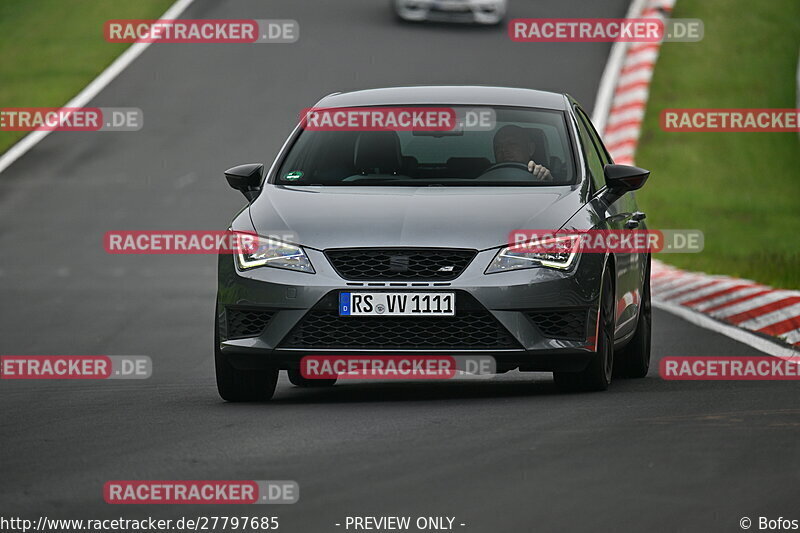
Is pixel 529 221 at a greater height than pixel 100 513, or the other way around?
pixel 529 221

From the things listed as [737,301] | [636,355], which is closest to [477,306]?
[636,355]

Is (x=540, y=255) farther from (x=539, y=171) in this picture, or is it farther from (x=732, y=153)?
(x=732, y=153)

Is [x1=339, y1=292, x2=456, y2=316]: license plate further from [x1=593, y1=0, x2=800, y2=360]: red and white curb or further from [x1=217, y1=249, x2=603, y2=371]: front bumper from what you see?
[x1=593, y1=0, x2=800, y2=360]: red and white curb

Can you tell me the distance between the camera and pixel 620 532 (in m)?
5.90

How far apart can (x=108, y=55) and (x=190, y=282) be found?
13.7m

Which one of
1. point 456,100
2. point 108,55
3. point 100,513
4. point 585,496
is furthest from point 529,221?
point 108,55

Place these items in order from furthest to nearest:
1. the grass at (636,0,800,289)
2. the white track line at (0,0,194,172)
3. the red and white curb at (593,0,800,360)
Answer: the white track line at (0,0,194,172)
the grass at (636,0,800,289)
the red and white curb at (593,0,800,360)

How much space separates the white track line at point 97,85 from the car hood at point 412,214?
1546cm

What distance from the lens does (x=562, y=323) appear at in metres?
9.11

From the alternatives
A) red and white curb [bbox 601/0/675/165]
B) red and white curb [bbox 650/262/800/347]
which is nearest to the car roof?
red and white curb [bbox 650/262/800/347]

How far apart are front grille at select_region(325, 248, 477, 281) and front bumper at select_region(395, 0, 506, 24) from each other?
2295cm

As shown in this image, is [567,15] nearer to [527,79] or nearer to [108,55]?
[527,79]

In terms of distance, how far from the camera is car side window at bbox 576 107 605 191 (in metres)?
10.2

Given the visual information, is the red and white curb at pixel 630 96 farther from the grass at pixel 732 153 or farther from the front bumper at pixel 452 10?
the front bumper at pixel 452 10
